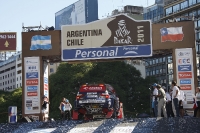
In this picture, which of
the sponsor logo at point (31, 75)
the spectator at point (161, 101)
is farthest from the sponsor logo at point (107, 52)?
the spectator at point (161, 101)

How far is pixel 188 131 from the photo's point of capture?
12.1m

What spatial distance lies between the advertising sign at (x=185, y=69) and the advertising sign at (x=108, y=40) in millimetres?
1511

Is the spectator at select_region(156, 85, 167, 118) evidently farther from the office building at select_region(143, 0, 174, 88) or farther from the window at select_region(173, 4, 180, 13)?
the window at select_region(173, 4, 180, 13)

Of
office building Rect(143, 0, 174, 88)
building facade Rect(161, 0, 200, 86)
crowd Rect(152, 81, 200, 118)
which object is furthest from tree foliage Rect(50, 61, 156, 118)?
office building Rect(143, 0, 174, 88)

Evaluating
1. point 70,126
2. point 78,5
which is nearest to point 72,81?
point 70,126

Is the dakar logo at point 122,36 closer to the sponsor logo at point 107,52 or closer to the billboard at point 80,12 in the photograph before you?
the sponsor logo at point 107,52

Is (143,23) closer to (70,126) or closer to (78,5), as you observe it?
(70,126)

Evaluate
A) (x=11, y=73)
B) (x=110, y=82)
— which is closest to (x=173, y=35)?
(x=110, y=82)

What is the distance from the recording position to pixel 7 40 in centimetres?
2688

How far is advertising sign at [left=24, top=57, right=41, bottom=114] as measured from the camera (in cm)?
2309

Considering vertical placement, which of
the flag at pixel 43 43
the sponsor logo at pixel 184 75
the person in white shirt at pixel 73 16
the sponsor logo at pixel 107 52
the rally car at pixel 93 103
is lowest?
the rally car at pixel 93 103

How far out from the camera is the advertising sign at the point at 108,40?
73.5 feet

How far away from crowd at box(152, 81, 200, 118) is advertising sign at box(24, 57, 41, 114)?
7.20 m

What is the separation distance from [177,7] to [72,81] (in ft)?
106
